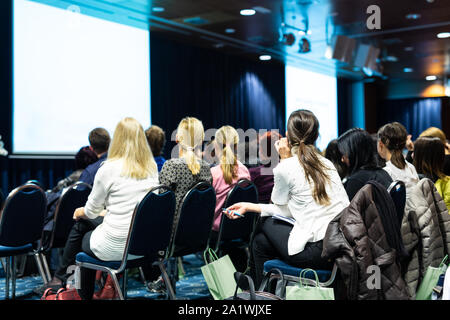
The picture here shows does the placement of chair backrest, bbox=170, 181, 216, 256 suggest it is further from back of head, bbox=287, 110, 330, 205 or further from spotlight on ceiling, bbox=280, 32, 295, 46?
spotlight on ceiling, bbox=280, 32, 295, 46

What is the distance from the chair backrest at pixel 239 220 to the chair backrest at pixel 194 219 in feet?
0.48

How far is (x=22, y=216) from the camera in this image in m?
3.19

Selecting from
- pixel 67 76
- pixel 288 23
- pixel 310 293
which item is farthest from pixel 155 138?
pixel 288 23

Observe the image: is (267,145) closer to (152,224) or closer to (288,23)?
(152,224)

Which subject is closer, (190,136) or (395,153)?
(395,153)

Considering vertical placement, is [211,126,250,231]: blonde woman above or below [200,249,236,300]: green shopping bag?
above

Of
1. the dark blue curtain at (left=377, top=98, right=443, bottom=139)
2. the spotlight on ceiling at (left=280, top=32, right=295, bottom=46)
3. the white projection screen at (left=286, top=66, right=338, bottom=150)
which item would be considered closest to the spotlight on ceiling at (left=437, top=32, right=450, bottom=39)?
the spotlight on ceiling at (left=280, top=32, right=295, bottom=46)

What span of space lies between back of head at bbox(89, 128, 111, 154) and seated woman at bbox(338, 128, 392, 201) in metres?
2.08

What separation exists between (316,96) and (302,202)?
32.1 ft

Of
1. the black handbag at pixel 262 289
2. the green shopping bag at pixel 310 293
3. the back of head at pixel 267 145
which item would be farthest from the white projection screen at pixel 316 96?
the green shopping bag at pixel 310 293

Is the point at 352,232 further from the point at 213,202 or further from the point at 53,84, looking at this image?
the point at 53,84

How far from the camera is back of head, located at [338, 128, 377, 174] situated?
2.86m

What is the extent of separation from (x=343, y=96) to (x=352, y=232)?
11489 mm
